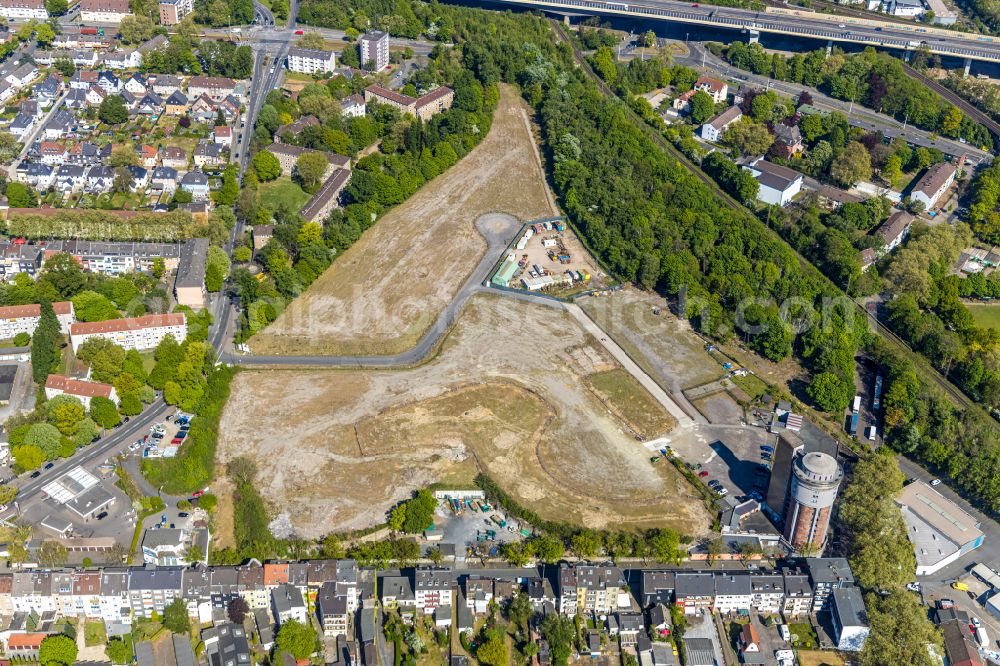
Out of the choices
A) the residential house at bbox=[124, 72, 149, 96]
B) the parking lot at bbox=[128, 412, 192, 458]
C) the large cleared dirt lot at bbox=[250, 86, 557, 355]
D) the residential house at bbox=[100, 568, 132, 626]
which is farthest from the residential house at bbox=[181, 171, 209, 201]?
Result: the residential house at bbox=[100, 568, 132, 626]

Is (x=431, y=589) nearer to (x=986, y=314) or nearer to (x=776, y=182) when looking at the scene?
(x=986, y=314)

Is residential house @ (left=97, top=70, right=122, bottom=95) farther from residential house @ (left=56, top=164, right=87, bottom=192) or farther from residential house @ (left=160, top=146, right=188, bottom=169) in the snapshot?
residential house @ (left=56, top=164, right=87, bottom=192)

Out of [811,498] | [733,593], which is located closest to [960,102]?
[811,498]

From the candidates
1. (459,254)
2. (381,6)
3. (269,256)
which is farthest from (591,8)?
(269,256)

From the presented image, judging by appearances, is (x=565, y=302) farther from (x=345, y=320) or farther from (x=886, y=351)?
(x=886, y=351)

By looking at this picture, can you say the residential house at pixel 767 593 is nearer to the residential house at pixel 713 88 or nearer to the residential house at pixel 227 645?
the residential house at pixel 227 645

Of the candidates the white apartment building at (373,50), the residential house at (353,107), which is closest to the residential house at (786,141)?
the residential house at (353,107)
